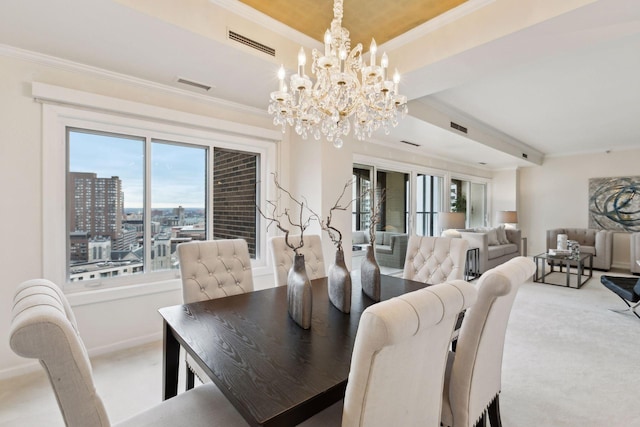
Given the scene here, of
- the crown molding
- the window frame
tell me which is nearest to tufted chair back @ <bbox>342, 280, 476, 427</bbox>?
the window frame

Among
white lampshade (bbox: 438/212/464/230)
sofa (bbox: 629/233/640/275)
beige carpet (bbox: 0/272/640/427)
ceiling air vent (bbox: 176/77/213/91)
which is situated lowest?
beige carpet (bbox: 0/272/640/427)

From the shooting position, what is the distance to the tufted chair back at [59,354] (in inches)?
28.7

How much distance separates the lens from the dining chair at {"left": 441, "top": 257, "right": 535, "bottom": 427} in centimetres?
119

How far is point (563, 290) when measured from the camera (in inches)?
185

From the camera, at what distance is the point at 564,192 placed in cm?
752

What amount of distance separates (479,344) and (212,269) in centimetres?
166

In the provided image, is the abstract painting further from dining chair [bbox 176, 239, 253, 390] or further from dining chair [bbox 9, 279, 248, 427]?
dining chair [bbox 9, 279, 248, 427]

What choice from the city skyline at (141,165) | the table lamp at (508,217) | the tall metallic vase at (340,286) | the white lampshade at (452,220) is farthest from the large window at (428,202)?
the tall metallic vase at (340,286)

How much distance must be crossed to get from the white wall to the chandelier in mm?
7614

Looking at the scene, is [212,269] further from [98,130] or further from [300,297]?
[98,130]

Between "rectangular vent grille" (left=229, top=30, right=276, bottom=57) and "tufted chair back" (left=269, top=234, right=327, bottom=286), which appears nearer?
"rectangular vent grille" (left=229, top=30, right=276, bottom=57)

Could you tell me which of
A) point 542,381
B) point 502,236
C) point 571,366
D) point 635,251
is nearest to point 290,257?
point 542,381

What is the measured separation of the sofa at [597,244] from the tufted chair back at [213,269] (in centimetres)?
680

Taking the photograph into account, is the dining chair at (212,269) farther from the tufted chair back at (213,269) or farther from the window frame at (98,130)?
the window frame at (98,130)
